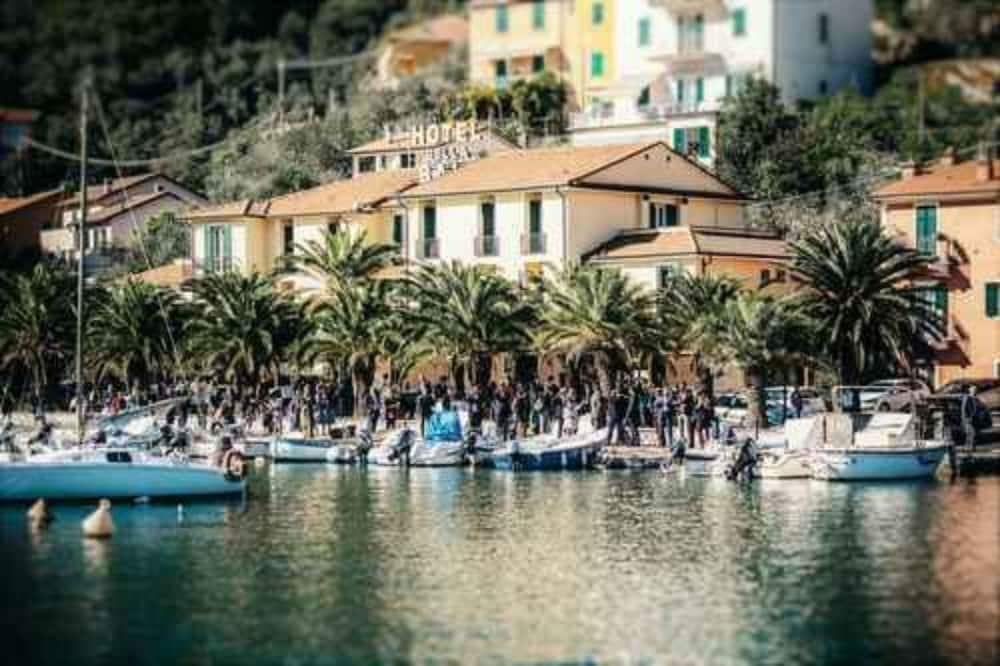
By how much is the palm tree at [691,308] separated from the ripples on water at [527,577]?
778 cm

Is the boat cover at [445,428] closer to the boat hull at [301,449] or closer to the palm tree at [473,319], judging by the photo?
the boat hull at [301,449]

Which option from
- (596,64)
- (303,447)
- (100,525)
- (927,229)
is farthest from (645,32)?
(100,525)

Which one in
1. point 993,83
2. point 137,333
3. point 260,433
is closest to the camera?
point 260,433

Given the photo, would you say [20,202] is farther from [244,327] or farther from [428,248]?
[244,327]

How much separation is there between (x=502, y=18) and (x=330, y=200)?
2739cm

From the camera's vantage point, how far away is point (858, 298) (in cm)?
6831

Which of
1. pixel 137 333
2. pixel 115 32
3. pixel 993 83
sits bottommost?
pixel 137 333

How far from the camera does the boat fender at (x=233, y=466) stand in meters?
61.9

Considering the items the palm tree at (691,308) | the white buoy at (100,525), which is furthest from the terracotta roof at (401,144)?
the white buoy at (100,525)

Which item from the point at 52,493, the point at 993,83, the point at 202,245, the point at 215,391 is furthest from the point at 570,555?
the point at 993,83

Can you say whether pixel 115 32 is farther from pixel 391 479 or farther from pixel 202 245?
pixel 391 479

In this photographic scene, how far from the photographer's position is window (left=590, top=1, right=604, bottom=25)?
11194 centimetres

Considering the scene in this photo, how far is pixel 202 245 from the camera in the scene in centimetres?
9906

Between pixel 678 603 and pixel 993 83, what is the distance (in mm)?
72041
